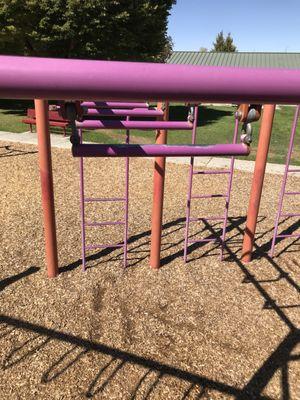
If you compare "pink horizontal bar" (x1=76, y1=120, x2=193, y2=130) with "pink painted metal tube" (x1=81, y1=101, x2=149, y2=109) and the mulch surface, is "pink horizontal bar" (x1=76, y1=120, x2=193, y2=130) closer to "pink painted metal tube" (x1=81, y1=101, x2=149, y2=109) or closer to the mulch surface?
"pink painted metal tube" (x1=81, y1=101, x2=149, y2=109)

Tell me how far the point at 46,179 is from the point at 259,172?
2.47 metres

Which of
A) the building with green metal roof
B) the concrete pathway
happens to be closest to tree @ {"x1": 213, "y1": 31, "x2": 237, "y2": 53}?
the building with green metal roof

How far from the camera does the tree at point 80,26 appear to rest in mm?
16484

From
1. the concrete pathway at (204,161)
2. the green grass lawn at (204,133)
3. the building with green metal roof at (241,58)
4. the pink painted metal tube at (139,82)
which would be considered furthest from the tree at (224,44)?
the pink painted metal tube at (139,82)

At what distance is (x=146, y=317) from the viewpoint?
3746 millimetres

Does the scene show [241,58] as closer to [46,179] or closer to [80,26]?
[80,26]

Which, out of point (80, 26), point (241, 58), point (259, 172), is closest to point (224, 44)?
point (241, 58)

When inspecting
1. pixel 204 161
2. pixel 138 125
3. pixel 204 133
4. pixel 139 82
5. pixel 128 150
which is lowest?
pixel 204 133

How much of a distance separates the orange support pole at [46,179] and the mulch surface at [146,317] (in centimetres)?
28

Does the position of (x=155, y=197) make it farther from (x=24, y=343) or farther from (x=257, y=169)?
(x=24, y=343)

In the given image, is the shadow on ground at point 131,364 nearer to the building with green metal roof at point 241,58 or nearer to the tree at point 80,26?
the tree at point 80,26

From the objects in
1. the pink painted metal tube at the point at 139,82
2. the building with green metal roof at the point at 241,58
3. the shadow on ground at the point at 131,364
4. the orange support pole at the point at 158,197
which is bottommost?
the shadow on ground at the point at 131,364

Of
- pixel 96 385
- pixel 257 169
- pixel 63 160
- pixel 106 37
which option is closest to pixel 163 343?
pixel 96 385

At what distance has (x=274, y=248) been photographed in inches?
204
